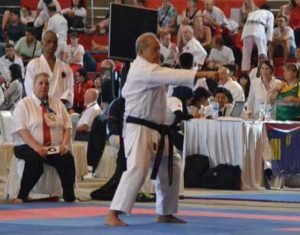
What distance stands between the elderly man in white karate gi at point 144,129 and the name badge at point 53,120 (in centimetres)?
213

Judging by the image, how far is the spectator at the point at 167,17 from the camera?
814 inches

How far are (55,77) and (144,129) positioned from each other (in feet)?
9.92

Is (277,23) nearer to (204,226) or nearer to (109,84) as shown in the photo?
(109,84)

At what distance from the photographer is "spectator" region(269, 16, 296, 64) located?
1864cm

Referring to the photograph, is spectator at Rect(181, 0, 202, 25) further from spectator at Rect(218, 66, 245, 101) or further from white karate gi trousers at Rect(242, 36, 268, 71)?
spectator at Rect(218, 66, 245, 101)

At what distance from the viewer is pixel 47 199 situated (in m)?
10.7

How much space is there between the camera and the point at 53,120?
10.3 metres

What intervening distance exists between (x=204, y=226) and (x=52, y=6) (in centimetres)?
1483

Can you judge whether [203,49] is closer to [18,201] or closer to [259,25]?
[259,25]

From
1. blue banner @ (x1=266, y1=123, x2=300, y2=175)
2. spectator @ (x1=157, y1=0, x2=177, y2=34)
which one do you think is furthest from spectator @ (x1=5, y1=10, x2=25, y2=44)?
blue banner @ (x1=266, y1=123, x2=300, y2=175)

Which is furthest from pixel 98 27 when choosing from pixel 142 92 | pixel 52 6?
pixel 142 92

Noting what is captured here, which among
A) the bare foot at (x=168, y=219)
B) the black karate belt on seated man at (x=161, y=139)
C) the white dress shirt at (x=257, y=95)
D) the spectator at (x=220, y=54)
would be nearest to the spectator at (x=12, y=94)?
the spectator at (x=220, y=54)

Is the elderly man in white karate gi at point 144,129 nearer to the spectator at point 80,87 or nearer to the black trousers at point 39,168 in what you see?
the black trousers at point 39,168

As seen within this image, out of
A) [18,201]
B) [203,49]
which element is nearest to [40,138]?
[18,201]
